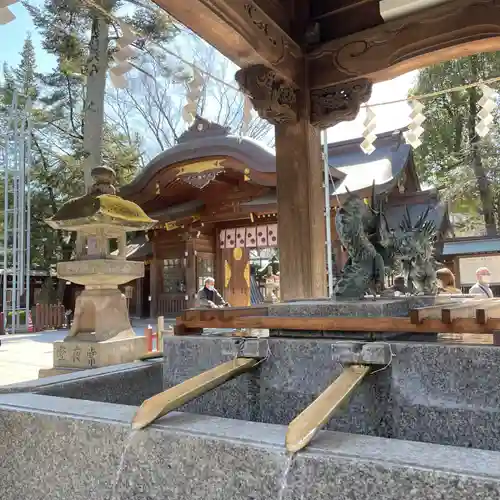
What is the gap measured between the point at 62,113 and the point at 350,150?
420 inches

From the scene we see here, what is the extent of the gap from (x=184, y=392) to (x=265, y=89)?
301cm

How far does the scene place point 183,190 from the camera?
13875 millimetres

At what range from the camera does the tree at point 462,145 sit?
14.1 meters

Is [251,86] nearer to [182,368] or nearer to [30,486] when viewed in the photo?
[182,368]

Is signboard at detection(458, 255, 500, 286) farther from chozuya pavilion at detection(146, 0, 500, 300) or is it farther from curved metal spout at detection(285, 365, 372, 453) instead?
curved metal spout at detection(285, 365, 372, 453)

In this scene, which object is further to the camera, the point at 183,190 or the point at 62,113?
the point at 62,113

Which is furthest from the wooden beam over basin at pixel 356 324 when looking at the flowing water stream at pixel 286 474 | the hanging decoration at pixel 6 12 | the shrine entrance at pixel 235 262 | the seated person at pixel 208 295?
the shrine entrance at pixel 235 262

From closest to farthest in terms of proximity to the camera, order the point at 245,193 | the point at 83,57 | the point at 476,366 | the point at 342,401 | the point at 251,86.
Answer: the point at 342,401 < the point at 476,366 < the point at 251,86 < the point at 83,57 < the point at 245,193

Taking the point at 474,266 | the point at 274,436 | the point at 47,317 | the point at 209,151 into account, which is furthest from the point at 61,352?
the point at 474,266

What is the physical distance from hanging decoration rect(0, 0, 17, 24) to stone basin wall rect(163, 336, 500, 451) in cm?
185

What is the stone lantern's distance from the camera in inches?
209

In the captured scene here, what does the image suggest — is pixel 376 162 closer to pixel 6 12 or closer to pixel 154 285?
pixel 154 285

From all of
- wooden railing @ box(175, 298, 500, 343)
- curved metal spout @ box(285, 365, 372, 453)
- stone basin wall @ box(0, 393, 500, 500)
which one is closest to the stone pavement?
wooden railing @ box(175, 298, 500, 343)

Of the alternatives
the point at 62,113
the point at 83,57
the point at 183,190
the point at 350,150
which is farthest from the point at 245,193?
the point at 62,113
